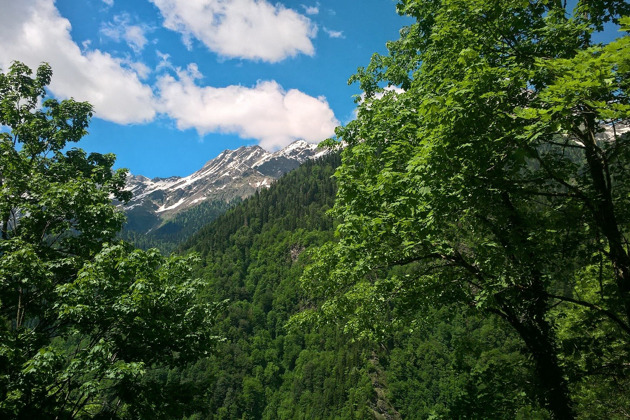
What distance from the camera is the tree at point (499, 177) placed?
6441 mm

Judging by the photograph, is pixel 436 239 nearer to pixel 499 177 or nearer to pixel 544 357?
pixel 499 177

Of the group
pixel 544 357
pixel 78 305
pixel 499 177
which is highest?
pixel 499 177

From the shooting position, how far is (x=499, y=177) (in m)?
7.26

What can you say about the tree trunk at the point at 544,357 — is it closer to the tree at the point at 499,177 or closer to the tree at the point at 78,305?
the tree at the point at 499,177

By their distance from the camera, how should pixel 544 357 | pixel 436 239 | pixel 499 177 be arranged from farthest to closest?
1. pixel 544 357
2. pixel 436 239
3. pixel 499 177

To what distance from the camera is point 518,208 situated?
31.9ft

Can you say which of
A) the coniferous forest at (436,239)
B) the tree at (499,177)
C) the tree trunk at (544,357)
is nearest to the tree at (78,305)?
the coniferous forest at (436,239)

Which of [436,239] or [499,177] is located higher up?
[499,177]

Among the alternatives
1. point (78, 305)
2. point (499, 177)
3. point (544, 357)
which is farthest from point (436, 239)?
point (78, 305)

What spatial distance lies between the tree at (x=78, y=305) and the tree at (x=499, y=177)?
200 inches

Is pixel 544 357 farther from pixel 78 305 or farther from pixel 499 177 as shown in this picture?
pixel 78 305

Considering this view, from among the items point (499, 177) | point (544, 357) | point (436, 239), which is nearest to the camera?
point (499, 177)

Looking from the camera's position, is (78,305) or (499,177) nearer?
(499,177)

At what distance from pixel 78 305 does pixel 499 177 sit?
10.3m
